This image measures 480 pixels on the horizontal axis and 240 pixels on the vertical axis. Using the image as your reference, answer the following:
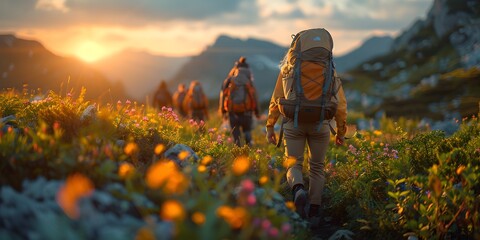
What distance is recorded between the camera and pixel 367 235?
4320 mm

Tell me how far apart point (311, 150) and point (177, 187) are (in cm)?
267

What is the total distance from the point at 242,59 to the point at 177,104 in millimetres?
6899

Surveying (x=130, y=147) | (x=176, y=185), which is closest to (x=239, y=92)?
(x=130, y=147)

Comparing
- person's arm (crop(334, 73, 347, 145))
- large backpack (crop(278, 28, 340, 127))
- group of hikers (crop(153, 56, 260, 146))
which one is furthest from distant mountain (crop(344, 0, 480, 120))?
large backpack (crop(278, 28, 340, 127))

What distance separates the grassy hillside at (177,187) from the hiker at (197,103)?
21.3ft

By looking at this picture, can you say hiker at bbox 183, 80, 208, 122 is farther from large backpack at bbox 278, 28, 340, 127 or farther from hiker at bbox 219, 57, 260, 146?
large backpack at bbox 278, 28, 340, 127

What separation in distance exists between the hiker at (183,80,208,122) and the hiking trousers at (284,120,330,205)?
781 centimetres

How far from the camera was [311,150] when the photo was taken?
499 cm

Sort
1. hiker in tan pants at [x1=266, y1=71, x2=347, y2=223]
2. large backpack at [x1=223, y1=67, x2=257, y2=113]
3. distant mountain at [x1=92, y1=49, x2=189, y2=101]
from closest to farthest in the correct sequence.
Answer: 1. hiker in tan pants at [x1=266, y1=71, x2=347, y2=223]
2. large backpack at [x1=223, y1=67, x2=257, y2=113]
3. distant mountain at [x1=92, y1=49, x2=189, y2=101]

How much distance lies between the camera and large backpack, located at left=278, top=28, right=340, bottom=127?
14.9 feet

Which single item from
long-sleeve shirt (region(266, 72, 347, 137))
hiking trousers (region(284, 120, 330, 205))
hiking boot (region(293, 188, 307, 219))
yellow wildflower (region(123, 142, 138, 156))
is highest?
long-sleeve shirt (region(266, 72, 347, 137))

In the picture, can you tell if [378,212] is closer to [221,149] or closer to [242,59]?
[221,149]

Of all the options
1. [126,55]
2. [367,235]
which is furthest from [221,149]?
[126,55]

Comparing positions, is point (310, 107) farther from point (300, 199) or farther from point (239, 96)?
point (239, 96)
